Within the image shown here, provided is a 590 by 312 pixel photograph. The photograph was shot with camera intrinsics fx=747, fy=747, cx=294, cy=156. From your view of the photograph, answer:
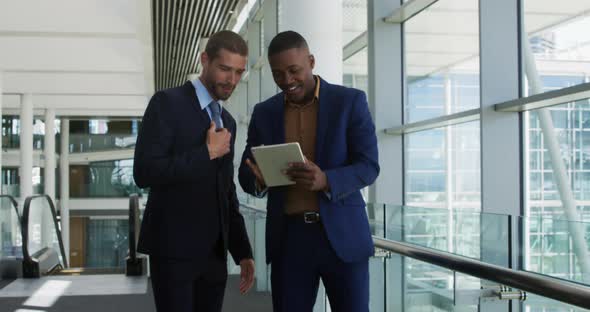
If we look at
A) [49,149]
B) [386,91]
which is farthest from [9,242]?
[49,149]

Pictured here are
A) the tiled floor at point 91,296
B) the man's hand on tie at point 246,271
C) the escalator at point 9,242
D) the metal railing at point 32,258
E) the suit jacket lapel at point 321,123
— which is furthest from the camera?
the metal railing at point 32,258

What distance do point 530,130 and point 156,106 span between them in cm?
379

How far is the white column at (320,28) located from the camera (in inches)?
198

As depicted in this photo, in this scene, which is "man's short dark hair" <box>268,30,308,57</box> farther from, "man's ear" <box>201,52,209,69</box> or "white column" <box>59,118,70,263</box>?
"white column" <box>59,118,70,263</box>

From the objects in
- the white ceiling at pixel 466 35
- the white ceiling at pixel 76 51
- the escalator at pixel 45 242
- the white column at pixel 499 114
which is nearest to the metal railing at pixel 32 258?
the escalator at pixel 45 242

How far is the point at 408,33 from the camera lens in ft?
24.8

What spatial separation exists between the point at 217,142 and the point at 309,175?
30 centimetres

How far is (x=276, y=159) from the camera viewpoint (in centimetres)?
232

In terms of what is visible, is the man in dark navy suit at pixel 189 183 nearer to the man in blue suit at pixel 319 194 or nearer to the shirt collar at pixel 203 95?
the shirt collar at pixel 203 95

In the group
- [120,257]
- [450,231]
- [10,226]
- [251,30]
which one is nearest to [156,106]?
[450,231]

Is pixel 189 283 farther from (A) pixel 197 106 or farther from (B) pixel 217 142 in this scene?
(A) pixel 197 106

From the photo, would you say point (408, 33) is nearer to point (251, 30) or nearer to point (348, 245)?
point (348, 245)

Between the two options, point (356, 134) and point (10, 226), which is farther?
point (10, 226)

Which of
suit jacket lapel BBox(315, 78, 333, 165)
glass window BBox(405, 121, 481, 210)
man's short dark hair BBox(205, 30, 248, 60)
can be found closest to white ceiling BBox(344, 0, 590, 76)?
glass window BBox(405, 121, 481, 210)
